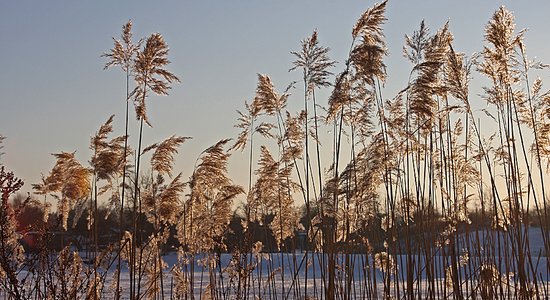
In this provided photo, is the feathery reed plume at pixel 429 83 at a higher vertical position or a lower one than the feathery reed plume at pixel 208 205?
higher

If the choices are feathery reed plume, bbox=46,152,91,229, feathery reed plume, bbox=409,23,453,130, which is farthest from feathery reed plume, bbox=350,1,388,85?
feathery reed plume, bbox=46,152,91,229

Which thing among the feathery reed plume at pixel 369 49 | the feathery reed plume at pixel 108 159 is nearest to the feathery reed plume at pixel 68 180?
the feathery reed plume at pixel 108 159

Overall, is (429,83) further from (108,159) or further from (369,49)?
(108,159)

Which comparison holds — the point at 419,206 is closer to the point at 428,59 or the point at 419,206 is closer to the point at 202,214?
the point at 428,59

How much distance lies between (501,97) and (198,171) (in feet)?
8.87

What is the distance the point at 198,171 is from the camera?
5.80m

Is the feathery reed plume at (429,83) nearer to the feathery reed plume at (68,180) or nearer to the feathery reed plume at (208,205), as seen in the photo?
the feathery reed plume at (208,205)

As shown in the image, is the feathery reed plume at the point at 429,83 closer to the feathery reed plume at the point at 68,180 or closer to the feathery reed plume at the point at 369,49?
the feathery reed plume at the point at 369,49

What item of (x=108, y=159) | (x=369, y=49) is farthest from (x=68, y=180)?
(x=369, y=49)

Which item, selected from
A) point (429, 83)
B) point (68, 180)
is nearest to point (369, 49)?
point (429, 83)

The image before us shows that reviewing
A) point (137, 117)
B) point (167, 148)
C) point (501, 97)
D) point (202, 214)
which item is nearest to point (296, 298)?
point (202, 214)

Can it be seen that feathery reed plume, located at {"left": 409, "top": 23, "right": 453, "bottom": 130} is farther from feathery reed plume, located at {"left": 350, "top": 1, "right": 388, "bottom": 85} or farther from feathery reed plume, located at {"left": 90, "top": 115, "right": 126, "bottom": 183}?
feathery reed plume, located at {"left": 90, "top": 115, "right": 126, "bottom": 183}

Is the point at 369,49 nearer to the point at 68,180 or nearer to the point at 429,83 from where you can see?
the point at 429,83

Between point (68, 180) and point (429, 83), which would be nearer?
point (429, 83)
